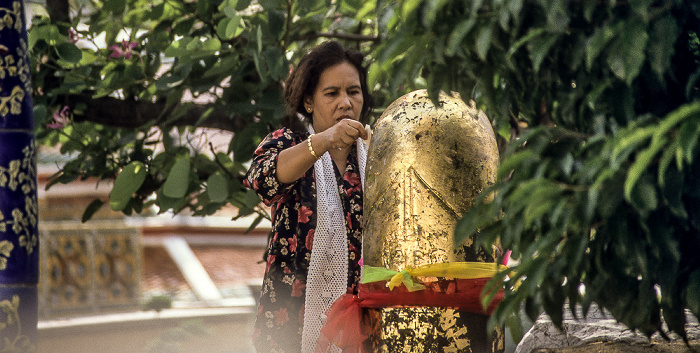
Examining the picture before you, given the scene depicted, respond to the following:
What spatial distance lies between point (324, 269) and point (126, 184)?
1258 mm

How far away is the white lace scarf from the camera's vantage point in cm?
210

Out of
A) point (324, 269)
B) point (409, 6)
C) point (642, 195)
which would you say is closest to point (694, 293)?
point (642, 195)

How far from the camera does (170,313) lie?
7809mm

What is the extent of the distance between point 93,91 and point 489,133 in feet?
7.50

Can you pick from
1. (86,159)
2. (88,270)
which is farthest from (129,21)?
(88,270)

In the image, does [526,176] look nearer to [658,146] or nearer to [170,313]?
[658,146]

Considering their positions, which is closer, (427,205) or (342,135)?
(427,205)

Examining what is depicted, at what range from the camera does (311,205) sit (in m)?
2.22

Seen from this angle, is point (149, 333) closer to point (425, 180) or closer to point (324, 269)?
point (324, 269)

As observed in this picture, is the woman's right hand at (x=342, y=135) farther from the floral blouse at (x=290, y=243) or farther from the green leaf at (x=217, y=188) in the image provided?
the green leaf at (x=217, y=188)

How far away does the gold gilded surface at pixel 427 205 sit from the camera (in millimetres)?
1629

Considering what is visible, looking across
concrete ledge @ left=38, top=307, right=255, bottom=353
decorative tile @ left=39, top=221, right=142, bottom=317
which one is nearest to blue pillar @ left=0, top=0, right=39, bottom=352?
concrete ledge @ left=38, top=307, right=255, bottom=353

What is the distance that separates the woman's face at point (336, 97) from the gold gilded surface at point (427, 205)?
507 millimetres

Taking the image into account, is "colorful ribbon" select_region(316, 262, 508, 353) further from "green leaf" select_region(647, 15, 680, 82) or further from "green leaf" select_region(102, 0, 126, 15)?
"green leaf" select_region(102, 0, 126, 15)
